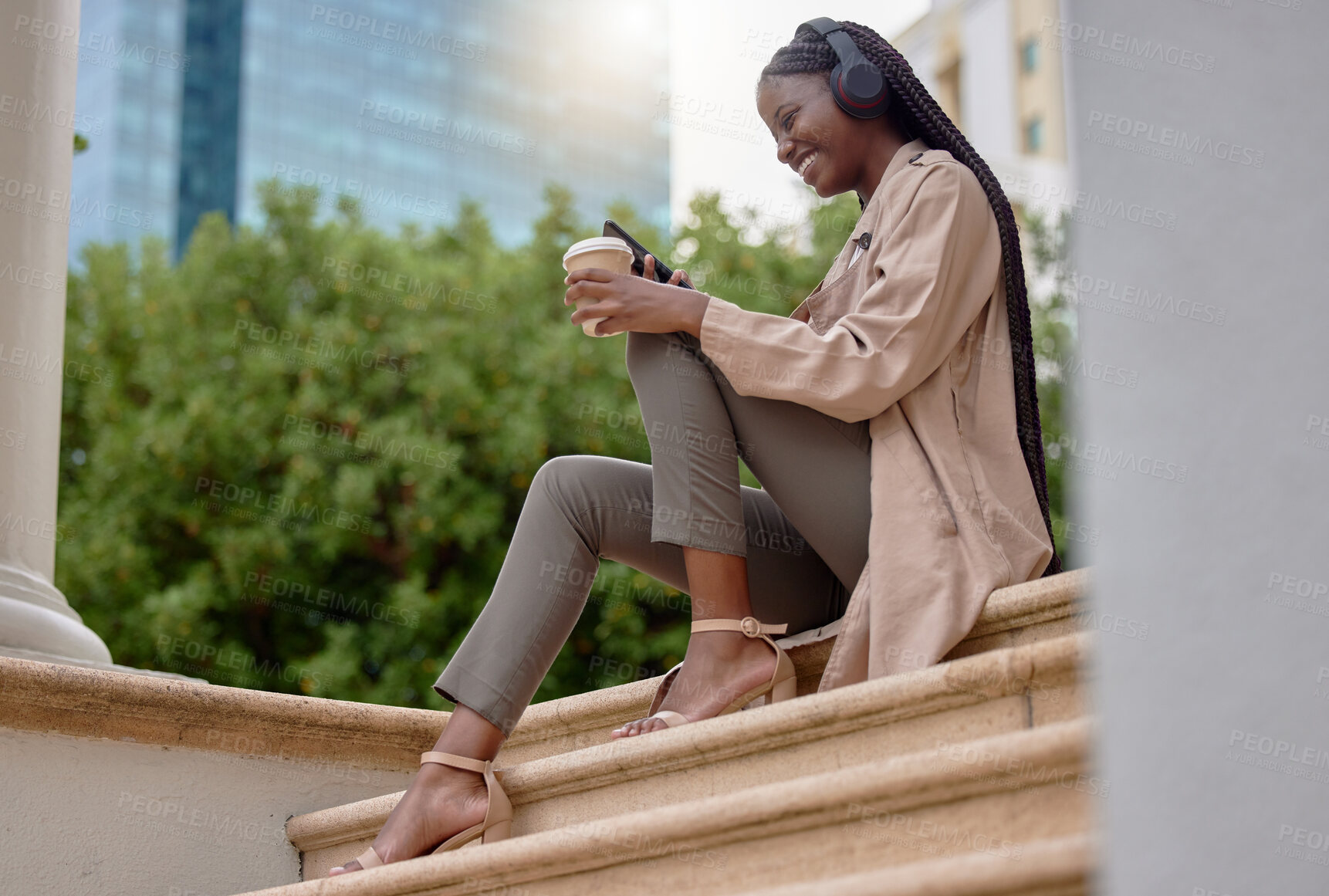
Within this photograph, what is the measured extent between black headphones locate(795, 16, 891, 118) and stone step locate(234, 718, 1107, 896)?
1351mm

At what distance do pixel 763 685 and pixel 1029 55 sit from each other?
2049cm

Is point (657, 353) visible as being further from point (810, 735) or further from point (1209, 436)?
point (1209, 436)

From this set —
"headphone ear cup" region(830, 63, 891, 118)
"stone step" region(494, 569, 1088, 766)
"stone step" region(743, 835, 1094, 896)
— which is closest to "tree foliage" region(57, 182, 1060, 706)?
"stone step" region(494, 569, 1088, 766)

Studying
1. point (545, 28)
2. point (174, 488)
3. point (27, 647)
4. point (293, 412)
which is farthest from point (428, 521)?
point (545, 28)

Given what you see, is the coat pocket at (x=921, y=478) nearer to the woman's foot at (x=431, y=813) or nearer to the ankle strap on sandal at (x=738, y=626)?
the ankle strap on sandal at (x=738, y=626)

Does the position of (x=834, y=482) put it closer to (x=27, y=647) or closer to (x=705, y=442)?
(x=705, y=442)

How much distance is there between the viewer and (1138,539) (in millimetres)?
1033

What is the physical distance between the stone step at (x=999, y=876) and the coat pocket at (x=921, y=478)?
0.81 meters

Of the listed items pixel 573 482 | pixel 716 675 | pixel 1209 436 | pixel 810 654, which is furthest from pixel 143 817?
pixel 1209 436

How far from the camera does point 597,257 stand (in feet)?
7.49

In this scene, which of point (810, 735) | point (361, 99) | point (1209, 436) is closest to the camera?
point (1209, 436)

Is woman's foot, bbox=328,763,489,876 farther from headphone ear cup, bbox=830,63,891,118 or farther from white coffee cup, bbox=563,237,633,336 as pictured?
headphone ear cup, bbox=830,63,891,118

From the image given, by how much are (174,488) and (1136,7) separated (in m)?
7.65

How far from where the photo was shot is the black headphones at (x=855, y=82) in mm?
2443
